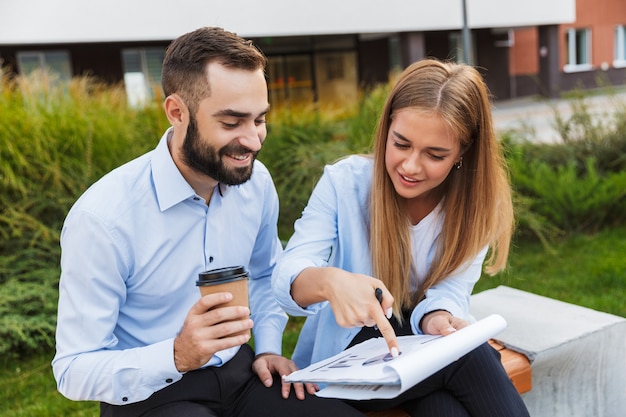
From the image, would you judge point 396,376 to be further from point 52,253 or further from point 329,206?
point 52,253

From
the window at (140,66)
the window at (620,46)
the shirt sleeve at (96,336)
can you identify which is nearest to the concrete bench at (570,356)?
the shirt sleeve at (96,336)

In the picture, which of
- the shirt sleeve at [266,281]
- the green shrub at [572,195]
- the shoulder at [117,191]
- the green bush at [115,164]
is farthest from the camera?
the green shrub at [572,195]

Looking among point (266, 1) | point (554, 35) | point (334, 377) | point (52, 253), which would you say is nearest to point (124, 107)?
point (52, 253)

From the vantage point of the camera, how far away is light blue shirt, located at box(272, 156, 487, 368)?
1991 mm

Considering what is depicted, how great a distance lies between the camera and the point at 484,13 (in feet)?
61.4

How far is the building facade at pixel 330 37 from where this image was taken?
13.4 meters

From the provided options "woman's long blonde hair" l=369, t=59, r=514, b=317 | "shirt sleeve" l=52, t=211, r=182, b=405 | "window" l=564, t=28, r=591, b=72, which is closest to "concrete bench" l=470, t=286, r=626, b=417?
"woman's long blonde hair" l=369, t=59, r=514, b=317

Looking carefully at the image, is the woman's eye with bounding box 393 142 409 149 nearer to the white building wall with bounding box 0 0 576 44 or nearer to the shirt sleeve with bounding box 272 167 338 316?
the shirt sleeve with bounding box 272 167 338 316

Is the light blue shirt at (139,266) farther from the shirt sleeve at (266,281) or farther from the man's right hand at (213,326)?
the man's right hand at (213,326)

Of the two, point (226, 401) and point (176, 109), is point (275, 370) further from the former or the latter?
point (176, 109)

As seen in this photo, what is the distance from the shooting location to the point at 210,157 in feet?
5.67

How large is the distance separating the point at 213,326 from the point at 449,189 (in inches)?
44.0

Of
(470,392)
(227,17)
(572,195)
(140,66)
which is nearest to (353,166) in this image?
(470,392)

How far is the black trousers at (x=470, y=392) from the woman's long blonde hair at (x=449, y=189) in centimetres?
27
